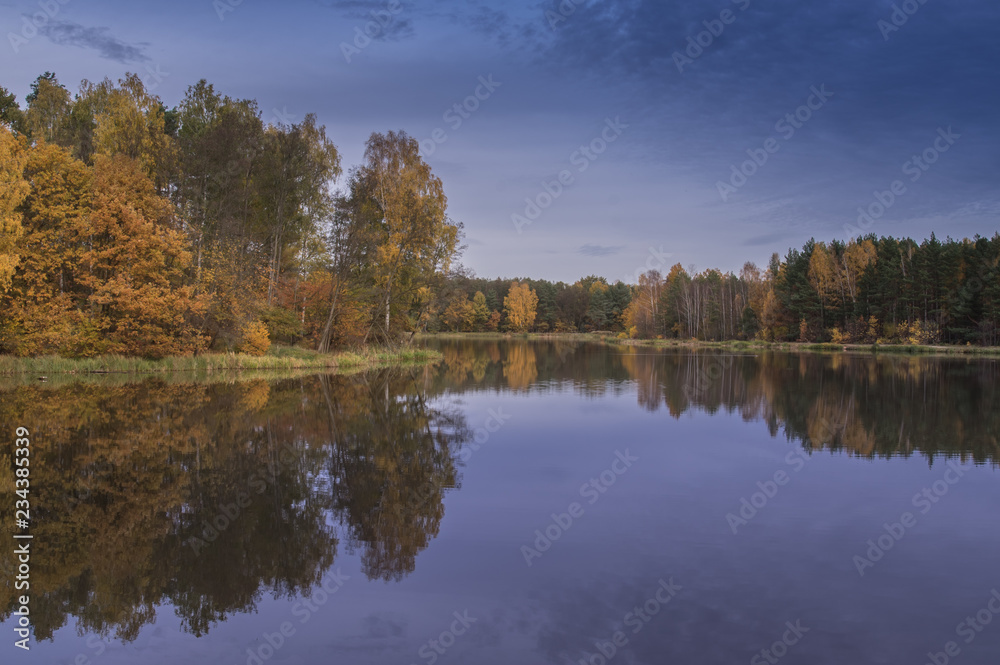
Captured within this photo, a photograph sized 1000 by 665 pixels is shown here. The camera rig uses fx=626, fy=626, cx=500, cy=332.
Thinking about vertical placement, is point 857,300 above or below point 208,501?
above

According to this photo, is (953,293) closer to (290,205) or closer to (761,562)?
(290,205)

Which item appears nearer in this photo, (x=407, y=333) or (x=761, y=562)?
(x=761, y=562)

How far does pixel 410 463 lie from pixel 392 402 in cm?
842

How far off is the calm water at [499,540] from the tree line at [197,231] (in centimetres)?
1081

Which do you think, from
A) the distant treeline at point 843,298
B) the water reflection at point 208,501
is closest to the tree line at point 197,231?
the distant treeline at point 843,298

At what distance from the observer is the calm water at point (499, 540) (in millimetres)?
5492

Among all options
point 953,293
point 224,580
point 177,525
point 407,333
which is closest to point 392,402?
point 177,525

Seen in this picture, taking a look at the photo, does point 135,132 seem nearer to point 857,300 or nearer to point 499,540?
point 499,540

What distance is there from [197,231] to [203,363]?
613 centimetres

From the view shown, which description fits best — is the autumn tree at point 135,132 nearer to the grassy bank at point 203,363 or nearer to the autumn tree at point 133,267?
the autumn tree at point 133,267

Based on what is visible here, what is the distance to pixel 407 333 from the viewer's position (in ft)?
139

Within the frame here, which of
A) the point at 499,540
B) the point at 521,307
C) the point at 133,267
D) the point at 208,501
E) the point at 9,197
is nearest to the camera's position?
the point at 499,540

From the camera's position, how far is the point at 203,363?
2759 cm

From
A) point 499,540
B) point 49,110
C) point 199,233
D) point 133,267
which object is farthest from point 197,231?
point 499,540
